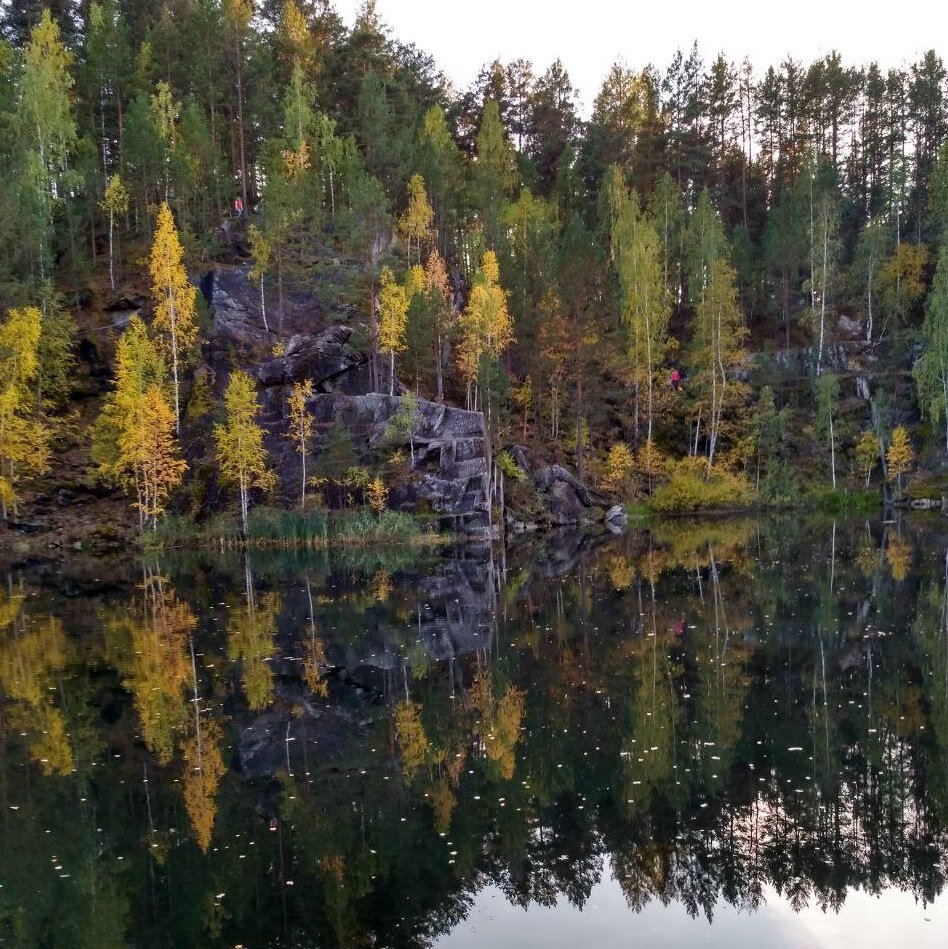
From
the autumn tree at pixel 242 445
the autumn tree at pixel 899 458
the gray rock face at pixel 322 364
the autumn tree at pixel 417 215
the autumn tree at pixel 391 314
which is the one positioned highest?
the autumn tree at pixel 417 215

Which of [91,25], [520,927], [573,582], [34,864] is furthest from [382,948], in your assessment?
[91,25]

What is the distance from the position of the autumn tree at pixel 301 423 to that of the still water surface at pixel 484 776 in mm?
22504

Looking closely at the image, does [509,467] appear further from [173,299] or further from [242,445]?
[173,299]

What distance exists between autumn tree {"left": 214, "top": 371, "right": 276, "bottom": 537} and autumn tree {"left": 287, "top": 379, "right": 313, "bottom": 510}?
187cm

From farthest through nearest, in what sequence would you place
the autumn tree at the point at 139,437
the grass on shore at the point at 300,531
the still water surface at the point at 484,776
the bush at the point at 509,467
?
the bush at the point at 509,467 → the autumn tree at the point at 139,437 → the grass on shore at the point at 300,531 → the still water surface at the point at 484,776

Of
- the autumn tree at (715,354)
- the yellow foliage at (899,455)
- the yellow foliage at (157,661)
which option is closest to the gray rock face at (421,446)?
the autumn tree at (715,354)

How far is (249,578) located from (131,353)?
63.3 feet

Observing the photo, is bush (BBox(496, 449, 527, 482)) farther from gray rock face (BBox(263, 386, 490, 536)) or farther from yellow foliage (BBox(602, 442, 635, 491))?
yellow foliage (BBox(602, 442, 635, 491))

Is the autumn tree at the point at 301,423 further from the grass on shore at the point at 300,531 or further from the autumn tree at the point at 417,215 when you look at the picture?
the autumn tree at the point at 417,215

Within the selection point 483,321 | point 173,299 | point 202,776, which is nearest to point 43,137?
point 173,299

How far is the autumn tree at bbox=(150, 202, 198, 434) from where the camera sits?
4941cm

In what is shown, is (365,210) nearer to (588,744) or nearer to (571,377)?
(571,377)

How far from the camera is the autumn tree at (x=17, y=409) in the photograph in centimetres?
4531

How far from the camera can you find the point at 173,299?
50.5 meters
